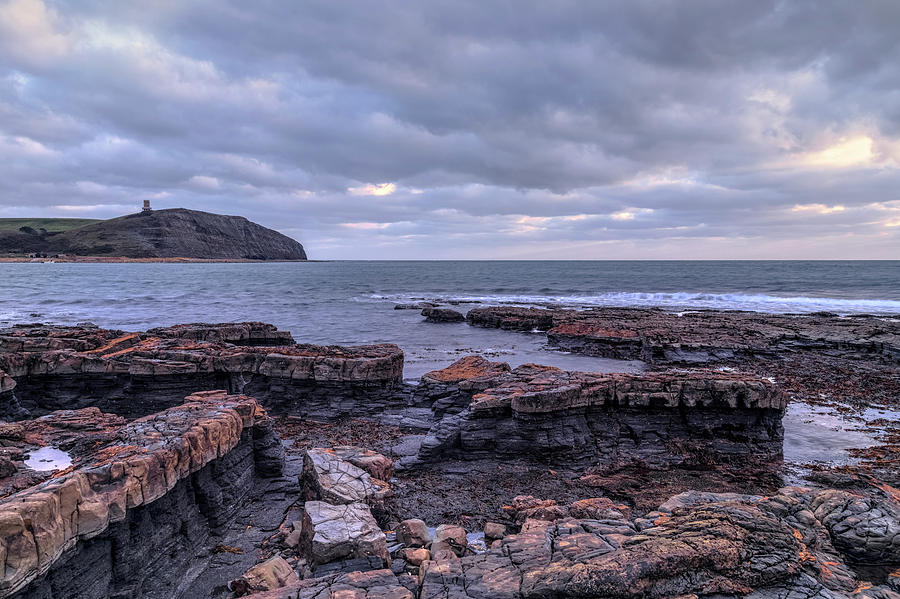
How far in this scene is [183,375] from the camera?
14.8 meters

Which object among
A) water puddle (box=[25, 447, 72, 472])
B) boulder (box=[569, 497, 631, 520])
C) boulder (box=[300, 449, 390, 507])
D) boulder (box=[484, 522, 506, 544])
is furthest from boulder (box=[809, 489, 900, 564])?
water puddle (box=[25, 447, 72, 472])

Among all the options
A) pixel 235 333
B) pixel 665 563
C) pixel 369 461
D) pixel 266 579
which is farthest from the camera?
pixel 235 333

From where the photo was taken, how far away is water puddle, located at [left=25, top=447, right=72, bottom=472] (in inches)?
271

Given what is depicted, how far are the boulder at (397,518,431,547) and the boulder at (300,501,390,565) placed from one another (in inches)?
20.8

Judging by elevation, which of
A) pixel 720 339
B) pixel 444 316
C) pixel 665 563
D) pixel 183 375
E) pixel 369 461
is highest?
pixel 665 563

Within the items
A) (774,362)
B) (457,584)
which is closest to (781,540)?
(457,584)

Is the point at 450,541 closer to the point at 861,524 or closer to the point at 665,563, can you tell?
the point at 665,563

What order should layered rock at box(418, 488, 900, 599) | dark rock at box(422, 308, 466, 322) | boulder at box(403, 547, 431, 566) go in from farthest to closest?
dark rock at box(422, 308, 466, 322) → boulder at box(403, 547, 431, 566) → layered rock at box(418, 488, 900, 599)

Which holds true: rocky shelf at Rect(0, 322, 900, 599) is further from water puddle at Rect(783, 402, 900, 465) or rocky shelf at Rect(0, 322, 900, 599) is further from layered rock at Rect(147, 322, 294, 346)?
layered rock at Rect(147, 322, 294, 346)

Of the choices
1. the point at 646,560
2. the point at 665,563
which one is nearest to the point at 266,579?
the point at 646,560

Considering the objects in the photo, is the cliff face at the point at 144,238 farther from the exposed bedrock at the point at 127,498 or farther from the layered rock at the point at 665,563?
the layered rock at the point at 665,563

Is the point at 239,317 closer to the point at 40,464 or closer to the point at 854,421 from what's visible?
the point at 40,464

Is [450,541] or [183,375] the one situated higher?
[183,375]

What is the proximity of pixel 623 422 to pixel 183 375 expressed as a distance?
13.5 m
